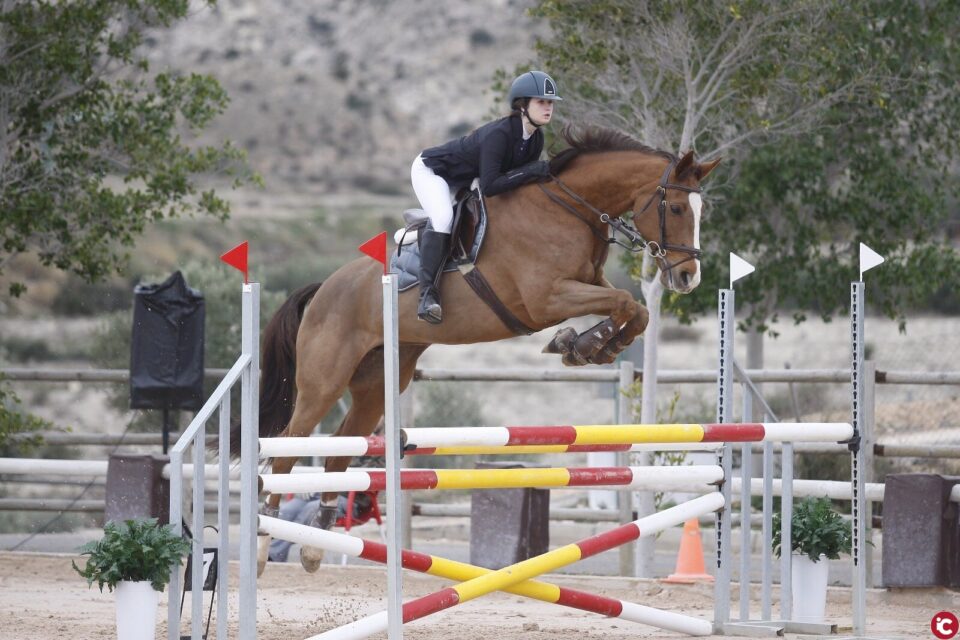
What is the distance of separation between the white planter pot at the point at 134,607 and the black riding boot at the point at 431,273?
1.42m

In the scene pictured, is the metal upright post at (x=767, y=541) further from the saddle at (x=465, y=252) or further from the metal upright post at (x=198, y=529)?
the metal upright post at (x=198, y=529)

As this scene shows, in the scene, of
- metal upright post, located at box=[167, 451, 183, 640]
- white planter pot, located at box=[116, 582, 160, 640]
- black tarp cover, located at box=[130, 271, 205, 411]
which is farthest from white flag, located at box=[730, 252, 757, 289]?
black tarp cover, located at box=[130, 271, 205, 411]

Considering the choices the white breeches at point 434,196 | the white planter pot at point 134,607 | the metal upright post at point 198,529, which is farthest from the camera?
the white breeches at point 434,196

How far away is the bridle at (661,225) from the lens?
467cm

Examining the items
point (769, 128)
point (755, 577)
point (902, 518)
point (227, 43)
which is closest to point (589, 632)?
point (902, 518)

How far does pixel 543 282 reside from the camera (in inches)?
189

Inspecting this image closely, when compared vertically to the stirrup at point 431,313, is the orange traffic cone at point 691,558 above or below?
below

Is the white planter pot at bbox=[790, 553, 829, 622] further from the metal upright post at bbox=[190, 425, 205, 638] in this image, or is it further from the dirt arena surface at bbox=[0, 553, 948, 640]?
the metal upright post at bbox=[190, 425, 205, 638]

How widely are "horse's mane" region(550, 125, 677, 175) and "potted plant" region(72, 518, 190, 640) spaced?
2029 millimetres

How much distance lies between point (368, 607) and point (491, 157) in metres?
2.25

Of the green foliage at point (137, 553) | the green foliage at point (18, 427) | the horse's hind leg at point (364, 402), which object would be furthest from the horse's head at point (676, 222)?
the green foliage at point (18, 427)

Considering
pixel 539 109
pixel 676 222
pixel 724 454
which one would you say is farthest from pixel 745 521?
pixel 539 109

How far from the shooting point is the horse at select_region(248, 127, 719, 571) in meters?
4.71

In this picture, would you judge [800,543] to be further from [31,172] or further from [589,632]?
[31,172]
